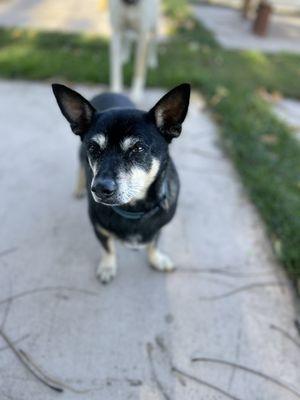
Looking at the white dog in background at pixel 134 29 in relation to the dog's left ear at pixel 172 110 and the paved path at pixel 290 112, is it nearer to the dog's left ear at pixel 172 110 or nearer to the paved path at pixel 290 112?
the paved path at pixel 290 112

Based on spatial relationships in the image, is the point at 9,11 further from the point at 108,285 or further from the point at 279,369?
the point at 279,369

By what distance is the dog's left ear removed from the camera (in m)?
1.89

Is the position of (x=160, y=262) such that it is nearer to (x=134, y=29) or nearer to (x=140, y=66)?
(x=140, y=66)

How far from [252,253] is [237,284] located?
0.35m

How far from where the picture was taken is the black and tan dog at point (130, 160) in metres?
1.90

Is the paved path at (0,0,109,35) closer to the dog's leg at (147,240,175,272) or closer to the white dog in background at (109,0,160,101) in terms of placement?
the white dog in background at (109,0,160,101)

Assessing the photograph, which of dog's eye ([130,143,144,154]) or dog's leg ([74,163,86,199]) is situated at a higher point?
dog's eye ([130,143,144,154])

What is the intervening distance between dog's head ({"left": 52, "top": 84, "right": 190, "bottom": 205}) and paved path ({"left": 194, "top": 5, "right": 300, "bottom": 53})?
517cm

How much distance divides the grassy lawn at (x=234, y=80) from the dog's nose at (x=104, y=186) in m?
1.61

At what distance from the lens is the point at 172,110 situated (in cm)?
199

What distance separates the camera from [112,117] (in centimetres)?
196

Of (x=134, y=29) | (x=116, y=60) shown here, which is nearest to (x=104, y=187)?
(x=116, y=60)

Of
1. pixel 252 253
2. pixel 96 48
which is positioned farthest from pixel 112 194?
pixel 96 48

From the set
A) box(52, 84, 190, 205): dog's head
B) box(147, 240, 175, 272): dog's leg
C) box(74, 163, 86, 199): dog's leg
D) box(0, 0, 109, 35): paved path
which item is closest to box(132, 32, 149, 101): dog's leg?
box(74, 163, 86, 199): dog's leg
